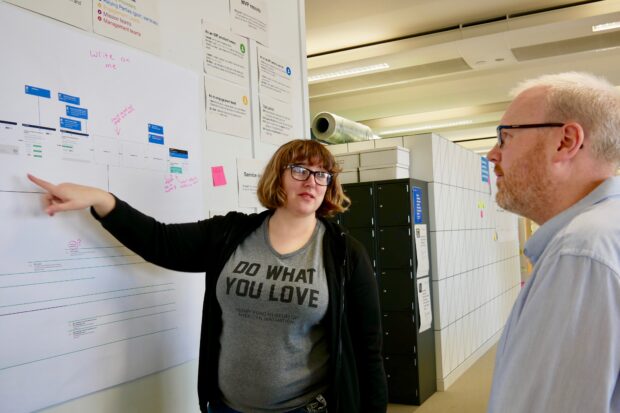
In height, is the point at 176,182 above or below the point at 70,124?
below

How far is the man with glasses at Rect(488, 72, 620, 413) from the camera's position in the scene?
792mm

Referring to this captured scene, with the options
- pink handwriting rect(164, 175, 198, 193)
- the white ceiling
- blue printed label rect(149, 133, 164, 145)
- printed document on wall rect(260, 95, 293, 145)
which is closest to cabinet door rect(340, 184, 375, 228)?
the white ceiling

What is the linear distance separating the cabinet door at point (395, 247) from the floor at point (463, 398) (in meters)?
1.23

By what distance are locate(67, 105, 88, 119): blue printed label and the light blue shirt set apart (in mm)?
1251

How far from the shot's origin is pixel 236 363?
5.25 feet

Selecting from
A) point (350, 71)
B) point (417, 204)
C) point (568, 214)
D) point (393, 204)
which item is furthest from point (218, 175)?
point (350, 71)

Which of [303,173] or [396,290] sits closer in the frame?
[303,173]

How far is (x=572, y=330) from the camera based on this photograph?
0.81 meters

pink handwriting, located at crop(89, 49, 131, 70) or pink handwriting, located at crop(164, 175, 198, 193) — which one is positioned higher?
pink handwriting, located at crop(89, 49, 131, 70)

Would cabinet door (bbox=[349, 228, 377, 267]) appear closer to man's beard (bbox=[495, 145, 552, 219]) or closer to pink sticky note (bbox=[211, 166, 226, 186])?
pink sticky note (bbox=[211, 166, 226, 186])

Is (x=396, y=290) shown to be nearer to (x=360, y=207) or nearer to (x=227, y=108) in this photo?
(x=360, y=207)

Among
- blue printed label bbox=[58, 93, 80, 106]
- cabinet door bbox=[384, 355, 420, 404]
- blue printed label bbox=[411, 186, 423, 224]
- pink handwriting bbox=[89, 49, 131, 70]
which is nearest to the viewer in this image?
blue printed label bbox=[58, 93, 80, 106]

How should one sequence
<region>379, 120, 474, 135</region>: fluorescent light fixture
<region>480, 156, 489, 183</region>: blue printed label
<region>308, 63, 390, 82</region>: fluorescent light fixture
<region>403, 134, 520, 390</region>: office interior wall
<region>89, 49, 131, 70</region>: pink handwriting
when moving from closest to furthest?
1. <region>89, 49, 131, 70</region>: pink handwriting
2. <region>403, 134, 520, 390</region>: office interior wall
3. <region>308, 63, 390, 82</region>: fluorescent light fixture
4. <region>480, 156, 489, 183</region>: blue printed label
5. <region>379, 120, 474, 135</region>: fluorescent light fixture

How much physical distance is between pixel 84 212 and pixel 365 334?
3.07 ft
